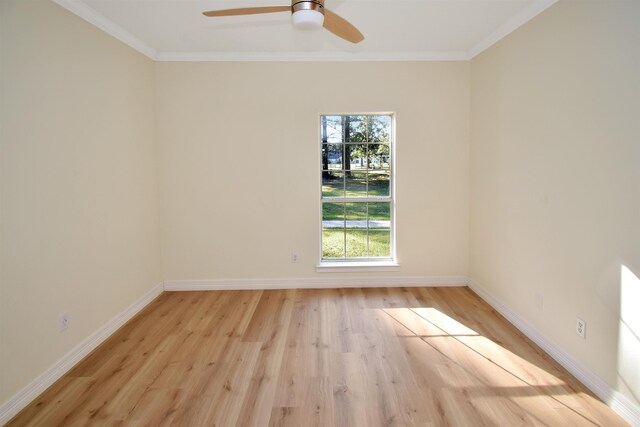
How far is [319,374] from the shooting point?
8.50 feet

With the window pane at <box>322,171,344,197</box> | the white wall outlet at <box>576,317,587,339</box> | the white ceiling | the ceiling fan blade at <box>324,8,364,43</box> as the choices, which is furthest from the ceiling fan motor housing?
the window pane at <box>322,171,344,197</box>

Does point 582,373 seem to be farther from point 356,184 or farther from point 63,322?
point 63,322

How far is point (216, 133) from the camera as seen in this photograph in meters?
4.28

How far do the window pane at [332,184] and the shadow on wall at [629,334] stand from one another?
2823 millimetres

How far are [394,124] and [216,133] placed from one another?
199 centimetres

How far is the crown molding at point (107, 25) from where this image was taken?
279cm

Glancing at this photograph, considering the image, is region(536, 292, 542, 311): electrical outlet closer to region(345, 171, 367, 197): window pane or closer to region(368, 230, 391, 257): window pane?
region(368, 230, 391, 257): window pane

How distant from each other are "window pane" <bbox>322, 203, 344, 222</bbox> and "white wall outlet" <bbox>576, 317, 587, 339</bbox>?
2.54 meters

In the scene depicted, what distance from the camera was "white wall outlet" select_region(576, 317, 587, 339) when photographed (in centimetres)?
248

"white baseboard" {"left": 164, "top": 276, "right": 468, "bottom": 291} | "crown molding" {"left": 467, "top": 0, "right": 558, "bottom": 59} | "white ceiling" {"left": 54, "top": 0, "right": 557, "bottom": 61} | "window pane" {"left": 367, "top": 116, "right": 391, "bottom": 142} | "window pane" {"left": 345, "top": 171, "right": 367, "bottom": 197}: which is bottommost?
"white baseboard" {"left": 164, "top": 276, "right": 468, "bottom": 291}

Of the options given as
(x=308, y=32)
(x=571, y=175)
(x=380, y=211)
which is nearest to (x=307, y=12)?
(x=308, y=32)

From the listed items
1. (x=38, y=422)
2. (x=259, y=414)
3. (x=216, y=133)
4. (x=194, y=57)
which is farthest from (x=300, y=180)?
(x=38, y=422)

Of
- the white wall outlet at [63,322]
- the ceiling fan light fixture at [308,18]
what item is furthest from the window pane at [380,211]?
the white wall outlet at [63,322]

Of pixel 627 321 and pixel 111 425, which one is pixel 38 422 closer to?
pixel 111 425
